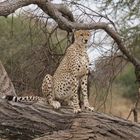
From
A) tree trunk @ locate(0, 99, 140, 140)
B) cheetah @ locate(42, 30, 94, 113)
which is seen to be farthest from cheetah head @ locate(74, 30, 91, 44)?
tree trunk @ locate(0, 99, 140, 140)

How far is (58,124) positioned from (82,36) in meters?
1.19

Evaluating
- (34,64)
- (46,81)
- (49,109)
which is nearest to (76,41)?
(46,81)

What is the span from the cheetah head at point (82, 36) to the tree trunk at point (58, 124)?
0.96 meters

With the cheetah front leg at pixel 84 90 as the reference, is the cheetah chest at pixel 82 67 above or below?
above

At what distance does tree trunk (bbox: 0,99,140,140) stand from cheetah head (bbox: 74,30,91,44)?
0.96 meters

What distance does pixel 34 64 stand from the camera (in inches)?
281

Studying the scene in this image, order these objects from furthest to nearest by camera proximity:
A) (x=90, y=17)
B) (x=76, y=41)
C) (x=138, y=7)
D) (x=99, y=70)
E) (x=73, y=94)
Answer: (x=138, y=7), (x=99, y=70), (x=90, y=17), (x=76, y=41), (x=73, y=94)

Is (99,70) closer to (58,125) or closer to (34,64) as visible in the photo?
(34,64)

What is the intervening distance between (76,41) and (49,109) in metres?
1.12

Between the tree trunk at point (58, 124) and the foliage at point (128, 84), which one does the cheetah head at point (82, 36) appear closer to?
the tree trunk at point (58, 124)

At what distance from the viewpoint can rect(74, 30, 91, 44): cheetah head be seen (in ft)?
17.8

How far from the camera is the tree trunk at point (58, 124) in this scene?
177 inches

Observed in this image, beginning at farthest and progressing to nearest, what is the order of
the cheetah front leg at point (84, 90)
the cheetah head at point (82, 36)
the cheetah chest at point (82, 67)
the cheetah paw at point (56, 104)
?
1. the cheetah head at point (82, 36)
2. the cheetah chest at point (82, 67)
3. the cheetah front leg at point (84, 90)
4. the cheetah paw at point (56, 104)

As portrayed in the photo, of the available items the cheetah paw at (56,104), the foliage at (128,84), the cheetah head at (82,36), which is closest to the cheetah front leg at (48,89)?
the cheetah paw at (56,104)
